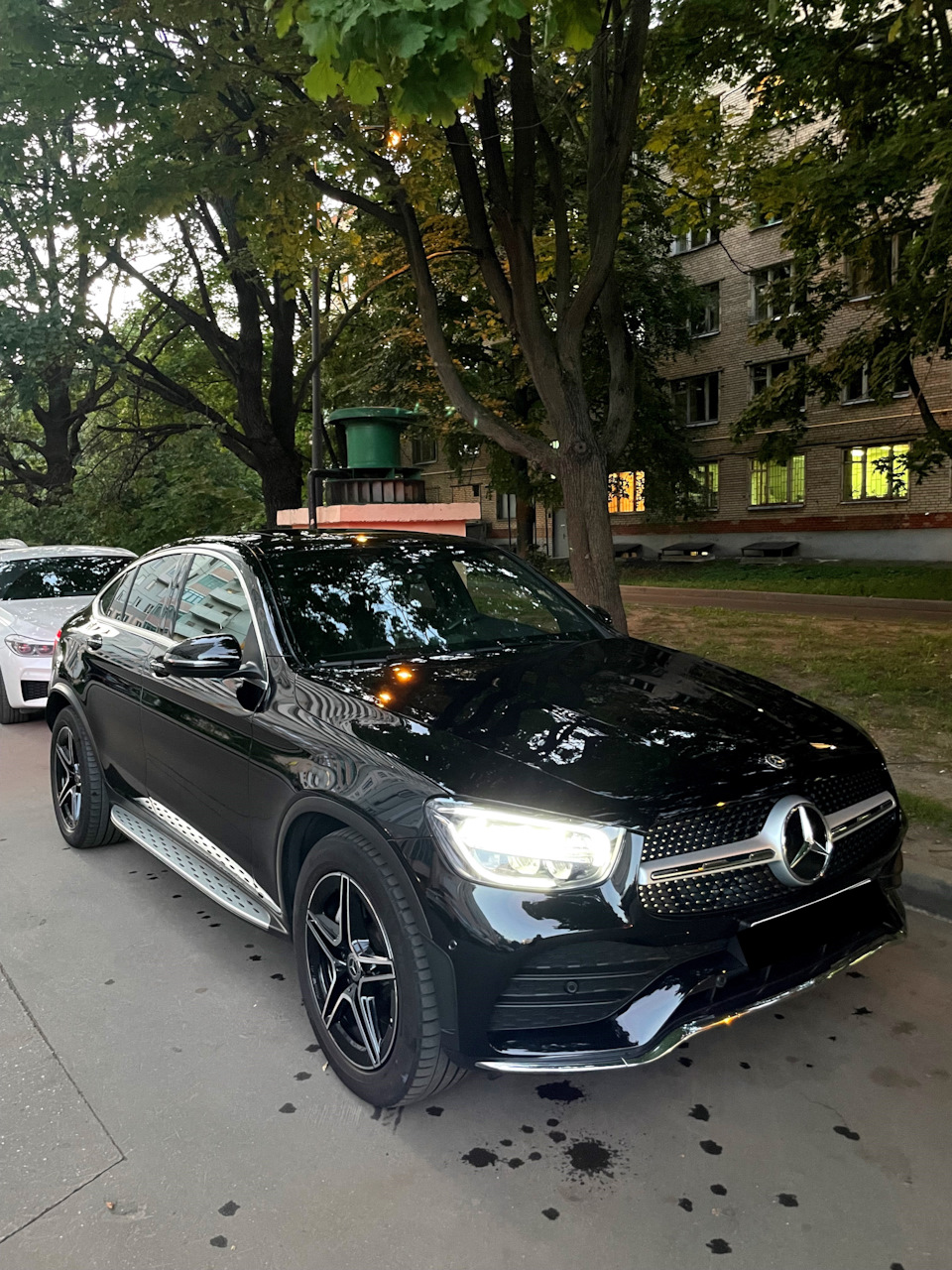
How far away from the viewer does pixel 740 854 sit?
2.62 m

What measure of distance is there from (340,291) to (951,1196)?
20876mm

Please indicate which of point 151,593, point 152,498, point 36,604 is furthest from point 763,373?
point 151,593

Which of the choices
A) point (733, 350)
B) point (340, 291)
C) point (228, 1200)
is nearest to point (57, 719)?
point (228, 1200)

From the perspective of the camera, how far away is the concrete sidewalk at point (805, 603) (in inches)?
581

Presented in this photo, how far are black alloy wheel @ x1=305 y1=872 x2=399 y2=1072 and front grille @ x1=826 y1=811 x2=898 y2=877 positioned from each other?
1.33 metres

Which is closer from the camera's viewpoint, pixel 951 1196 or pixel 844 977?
pixel 951 1196

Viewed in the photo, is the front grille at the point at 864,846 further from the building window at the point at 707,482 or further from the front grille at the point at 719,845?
the building window at the point at 707,482

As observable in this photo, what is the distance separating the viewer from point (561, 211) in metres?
8.99

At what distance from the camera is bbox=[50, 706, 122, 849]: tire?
500 cm

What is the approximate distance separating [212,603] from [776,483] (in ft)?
92.2

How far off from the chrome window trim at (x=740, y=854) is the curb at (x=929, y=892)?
5.38 ft

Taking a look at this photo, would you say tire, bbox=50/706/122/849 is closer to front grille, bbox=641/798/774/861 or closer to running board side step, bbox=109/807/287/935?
running board side step, bbox=109/807/287/935

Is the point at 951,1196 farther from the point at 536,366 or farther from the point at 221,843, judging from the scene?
the point at 536,366

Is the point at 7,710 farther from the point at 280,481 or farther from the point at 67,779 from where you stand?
the point at 280,481
